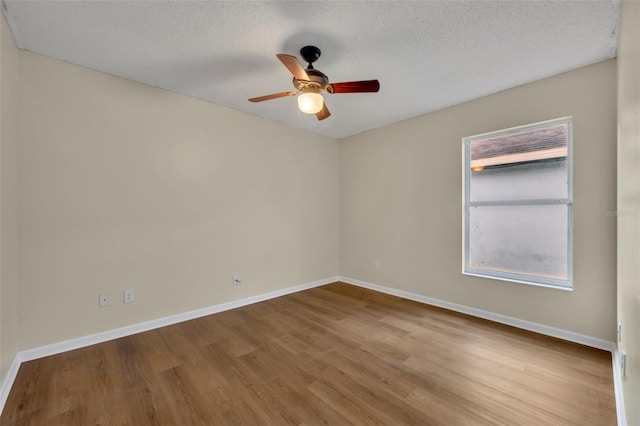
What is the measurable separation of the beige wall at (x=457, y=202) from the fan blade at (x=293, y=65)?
7.23 ft

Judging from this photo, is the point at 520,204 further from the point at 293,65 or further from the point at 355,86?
the point at 293,65

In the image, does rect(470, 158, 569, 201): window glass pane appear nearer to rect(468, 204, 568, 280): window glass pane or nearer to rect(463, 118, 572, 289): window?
rect(463, 118, 572, 289): window

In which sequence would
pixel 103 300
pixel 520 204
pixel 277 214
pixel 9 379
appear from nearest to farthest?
pixel 9 379 < pixel 103 300 < pixel 520 204 < pixel 277 214

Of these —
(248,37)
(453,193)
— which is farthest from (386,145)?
(248,37)

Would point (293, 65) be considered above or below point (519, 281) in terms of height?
above

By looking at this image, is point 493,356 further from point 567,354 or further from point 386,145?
point 386,145

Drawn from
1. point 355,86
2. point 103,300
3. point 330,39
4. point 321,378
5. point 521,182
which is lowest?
point 321,378

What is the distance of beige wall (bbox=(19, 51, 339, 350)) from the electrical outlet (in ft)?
0.12

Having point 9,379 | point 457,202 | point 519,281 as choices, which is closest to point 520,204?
point 457,202

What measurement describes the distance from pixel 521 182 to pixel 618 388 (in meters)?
1.85

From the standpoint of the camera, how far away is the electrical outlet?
8.23ft

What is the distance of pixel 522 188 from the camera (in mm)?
2850

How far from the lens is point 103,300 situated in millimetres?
2525

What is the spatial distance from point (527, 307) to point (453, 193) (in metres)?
1.41
